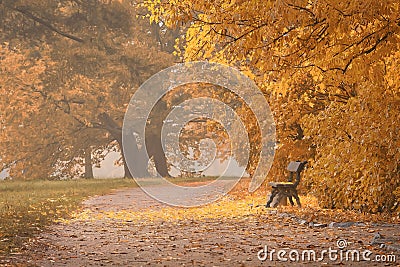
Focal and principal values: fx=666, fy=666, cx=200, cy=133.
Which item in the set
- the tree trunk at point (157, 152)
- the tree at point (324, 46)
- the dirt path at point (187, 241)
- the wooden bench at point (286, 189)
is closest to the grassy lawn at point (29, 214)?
the dirt path at point (187, 241)

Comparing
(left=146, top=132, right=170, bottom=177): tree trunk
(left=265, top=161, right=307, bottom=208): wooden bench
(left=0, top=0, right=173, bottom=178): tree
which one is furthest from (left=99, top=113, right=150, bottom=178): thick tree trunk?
(left=265, top=161, right=307, bottom=208): wooden bench

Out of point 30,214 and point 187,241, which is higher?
point 30,214

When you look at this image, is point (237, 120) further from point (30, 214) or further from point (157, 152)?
point (157, 152)

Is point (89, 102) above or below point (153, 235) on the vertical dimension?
Answer: above

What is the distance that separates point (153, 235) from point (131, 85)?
69.9ft

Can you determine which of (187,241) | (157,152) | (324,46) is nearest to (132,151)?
(157,152)

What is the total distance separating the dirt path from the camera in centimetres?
882

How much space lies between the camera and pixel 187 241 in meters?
10.7

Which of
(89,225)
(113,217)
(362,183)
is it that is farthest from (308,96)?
(89,225)

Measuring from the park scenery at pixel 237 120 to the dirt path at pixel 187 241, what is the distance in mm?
36

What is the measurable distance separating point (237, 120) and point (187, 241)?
1053 cm

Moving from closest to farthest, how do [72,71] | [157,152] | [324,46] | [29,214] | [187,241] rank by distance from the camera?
1. [187,241]
2. [324,46]
3. [29,214]
4. [72,71]
5. [157,152]

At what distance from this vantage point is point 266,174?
20250 millimetres

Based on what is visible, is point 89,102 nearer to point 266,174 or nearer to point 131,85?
point 131,85
